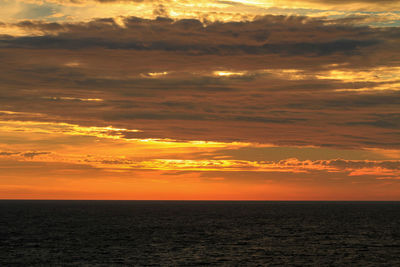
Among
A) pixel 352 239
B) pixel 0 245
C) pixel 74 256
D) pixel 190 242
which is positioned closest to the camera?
pixel 74 256

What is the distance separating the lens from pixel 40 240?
301 feet

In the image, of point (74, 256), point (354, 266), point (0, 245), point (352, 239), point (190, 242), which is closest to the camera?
point (354, 266)

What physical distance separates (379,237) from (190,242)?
39.2 meters

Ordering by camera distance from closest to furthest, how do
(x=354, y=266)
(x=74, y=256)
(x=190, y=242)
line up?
(x=354, y=266), (x=74, y=256), (x=190, y=242)

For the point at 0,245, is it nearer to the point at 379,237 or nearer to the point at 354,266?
the point at 354,266

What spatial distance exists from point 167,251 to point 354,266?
2788 centimetres

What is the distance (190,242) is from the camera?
291 feet

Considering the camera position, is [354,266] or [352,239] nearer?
[354,266]

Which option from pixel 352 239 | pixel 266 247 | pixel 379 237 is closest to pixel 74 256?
pixel 266 247

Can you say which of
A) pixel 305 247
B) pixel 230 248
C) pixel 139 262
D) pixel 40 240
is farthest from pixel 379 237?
pixel 40 240

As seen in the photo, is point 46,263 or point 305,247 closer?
point 46,263

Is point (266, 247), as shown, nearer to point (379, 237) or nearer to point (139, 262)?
point (139, 262)

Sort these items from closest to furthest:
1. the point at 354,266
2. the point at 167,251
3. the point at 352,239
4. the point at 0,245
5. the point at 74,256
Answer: the point at 354,266, the point at 74,256, the point at 167,251, the point at 0,245, the point at 352,239

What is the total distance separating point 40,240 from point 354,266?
57.3m
